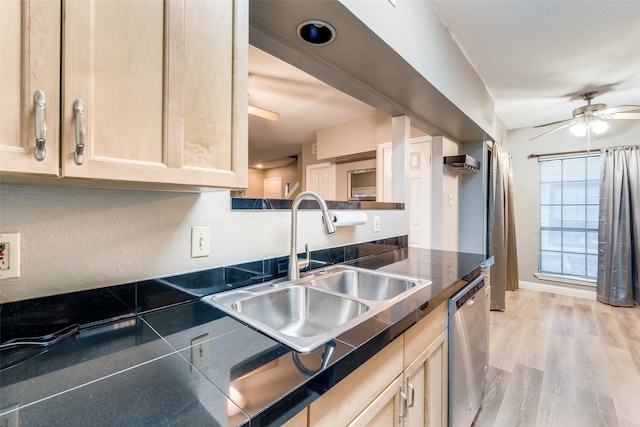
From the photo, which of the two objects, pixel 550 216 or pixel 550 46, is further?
pixel 550 216

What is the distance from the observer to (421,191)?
2.95 m

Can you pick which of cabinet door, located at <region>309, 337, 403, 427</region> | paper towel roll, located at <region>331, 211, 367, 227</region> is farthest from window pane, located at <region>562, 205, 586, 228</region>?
cabinet door, located at <region>309, 337, 403, 427</region>

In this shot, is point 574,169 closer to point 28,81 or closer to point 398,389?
point 398,389

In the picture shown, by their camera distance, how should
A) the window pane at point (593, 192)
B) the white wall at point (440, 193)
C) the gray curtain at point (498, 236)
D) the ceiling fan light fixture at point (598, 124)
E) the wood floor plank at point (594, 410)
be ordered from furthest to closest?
the window pane at point (593, 192)
the gray curtain at point (498, 236)
the ceiling fan light fixture at point (598, 124)
the white wall at point (440, 193)
the wood floor plank at point (594, 410)

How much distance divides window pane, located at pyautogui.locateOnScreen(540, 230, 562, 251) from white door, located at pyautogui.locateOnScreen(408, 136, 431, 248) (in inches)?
105

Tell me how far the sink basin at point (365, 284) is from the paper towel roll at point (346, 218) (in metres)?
0.25

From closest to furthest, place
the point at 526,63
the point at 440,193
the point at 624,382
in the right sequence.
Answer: the point at 624,382, the point at 526,63, the point at 440,193

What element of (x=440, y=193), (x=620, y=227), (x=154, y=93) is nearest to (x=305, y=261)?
(x=154, y=93)

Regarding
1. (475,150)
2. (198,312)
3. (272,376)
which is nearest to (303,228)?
(198,312)

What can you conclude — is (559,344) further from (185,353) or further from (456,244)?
(185,353)

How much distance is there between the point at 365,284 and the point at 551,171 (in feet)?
14.3

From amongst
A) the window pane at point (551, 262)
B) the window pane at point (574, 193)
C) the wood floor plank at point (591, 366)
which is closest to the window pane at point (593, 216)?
the window pane at point (574, 193)

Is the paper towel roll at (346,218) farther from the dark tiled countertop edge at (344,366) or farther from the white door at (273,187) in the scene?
the white door at (273,187)

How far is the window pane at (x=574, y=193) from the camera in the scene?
3.98 metres
